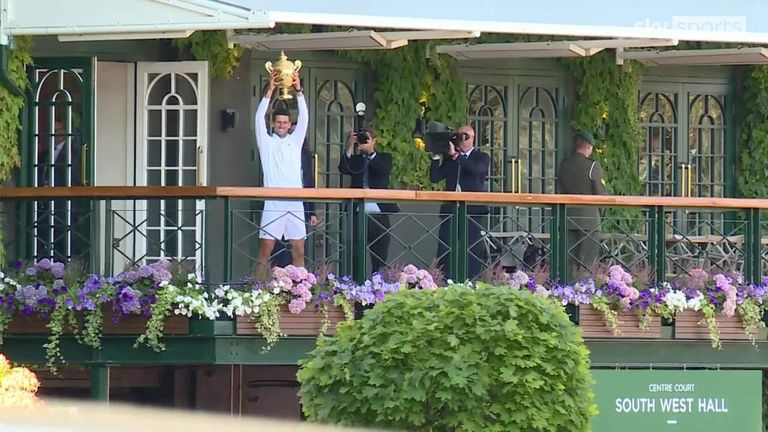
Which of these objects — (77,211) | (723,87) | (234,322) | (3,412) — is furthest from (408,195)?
(3,412)

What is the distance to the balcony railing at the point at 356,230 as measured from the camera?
13.4 m

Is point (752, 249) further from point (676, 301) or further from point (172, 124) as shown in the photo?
point (172, 124)

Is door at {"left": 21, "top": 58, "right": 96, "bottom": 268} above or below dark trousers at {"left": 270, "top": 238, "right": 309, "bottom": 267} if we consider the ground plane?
above

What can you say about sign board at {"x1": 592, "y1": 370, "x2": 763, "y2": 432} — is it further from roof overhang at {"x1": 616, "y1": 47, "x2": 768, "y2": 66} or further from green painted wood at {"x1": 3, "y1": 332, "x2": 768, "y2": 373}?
roof overhang at {"x1": 616, "y1": 47, "x2": 768, "y2": 66}

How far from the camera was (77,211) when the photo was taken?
45.4 ft

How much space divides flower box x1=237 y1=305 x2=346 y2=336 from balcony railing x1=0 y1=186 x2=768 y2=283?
39 cm

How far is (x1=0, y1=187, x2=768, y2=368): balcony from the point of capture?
43.3ft

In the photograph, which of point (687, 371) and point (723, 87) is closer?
point (687, 371)

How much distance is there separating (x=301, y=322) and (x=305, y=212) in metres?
1.23

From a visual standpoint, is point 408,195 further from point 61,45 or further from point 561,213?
point 61,45

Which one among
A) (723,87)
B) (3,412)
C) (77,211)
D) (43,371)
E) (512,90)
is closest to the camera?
(3,412)

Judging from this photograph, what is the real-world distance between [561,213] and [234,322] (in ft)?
9.50

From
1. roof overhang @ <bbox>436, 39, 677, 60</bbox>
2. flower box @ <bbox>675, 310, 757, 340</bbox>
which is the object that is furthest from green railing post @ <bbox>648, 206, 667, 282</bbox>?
roof overhang @ <bbox>436, 39, 677, 60</bbox>

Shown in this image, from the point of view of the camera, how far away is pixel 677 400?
14.3m
